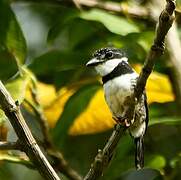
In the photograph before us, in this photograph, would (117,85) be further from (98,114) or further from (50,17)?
(50,17)

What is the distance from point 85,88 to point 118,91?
511mm

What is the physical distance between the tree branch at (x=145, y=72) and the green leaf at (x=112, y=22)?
83 centimetres

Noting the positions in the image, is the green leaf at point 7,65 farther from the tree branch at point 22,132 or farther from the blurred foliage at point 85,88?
the tree branch at point 22,132

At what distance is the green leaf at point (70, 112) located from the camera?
9.93 ft

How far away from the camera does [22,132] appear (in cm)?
203

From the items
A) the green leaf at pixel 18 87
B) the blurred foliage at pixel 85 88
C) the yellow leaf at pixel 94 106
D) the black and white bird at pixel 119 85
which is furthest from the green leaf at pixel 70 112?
the green leaf at pixel 18 87

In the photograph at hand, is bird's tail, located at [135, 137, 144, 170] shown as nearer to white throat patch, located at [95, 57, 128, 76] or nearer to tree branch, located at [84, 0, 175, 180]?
white throat patch, located at [95, 57, 128, 76]

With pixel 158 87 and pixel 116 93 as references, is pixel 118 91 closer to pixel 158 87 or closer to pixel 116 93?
pixel 116 93

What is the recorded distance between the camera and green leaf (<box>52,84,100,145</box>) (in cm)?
303

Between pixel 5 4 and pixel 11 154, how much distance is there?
69 centimetres

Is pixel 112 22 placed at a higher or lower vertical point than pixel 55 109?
higher

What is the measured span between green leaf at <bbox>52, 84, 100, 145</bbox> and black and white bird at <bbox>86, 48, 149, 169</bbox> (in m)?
0.29

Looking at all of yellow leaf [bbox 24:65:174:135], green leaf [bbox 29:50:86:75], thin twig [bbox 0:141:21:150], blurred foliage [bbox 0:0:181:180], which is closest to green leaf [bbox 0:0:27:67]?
blurred foliage [bbox 0:0:181:180]

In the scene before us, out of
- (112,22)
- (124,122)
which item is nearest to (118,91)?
(112,22)
